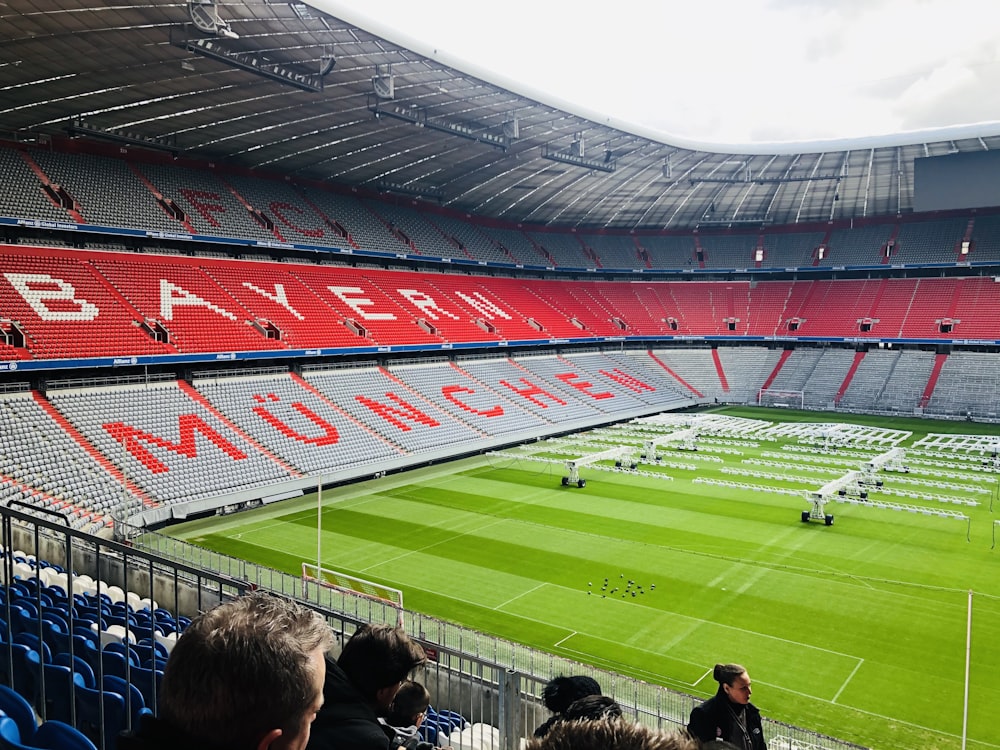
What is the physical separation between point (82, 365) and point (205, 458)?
18.3 feet

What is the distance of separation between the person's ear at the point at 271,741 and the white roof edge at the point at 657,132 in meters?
25.1

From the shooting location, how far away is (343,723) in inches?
118

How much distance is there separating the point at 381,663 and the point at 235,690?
5.16 feet

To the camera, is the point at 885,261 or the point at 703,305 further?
the point at 703,305

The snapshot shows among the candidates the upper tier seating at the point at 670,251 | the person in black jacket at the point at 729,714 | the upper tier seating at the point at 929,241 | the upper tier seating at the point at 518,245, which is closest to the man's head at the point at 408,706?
the person in black jacket at the point at 729,714

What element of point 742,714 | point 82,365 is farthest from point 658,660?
point 82,365

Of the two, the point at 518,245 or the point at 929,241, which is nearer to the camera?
the point at 929,241

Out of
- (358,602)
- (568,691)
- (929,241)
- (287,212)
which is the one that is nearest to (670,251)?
(929,241)

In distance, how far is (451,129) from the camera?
120ft

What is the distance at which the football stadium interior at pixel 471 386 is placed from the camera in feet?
49.0

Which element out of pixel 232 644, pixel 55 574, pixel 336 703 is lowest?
pixel 55 574

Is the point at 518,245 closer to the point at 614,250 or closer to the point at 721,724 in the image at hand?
the point at 614,250

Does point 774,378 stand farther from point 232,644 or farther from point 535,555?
point 232,644

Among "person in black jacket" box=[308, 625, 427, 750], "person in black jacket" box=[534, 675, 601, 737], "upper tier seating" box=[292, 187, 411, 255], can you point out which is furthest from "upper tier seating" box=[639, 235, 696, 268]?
"person in black jacket" box=[308, 625, 427, 750]
